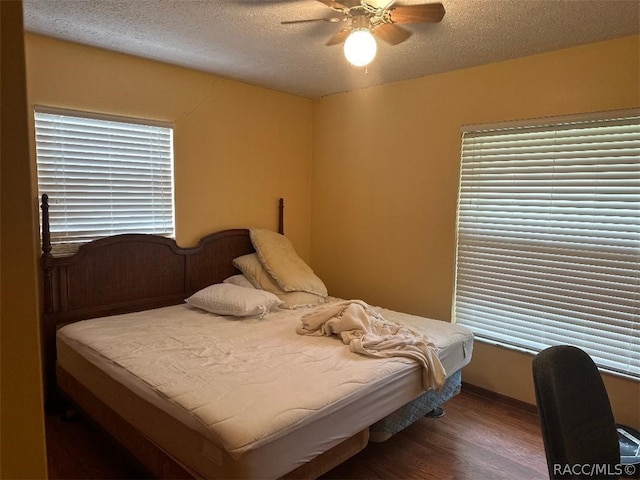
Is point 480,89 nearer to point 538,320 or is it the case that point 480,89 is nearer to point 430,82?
point 430,82

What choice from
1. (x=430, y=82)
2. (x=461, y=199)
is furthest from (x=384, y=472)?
(x=430, y=82)

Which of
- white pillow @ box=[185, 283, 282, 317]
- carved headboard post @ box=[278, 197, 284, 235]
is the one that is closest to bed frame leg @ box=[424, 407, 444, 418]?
white pillow @ box=[185, 283, 282, 317]

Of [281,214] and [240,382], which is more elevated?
[281,214]

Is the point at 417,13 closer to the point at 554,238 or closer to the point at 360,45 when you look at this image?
the point at 360,45

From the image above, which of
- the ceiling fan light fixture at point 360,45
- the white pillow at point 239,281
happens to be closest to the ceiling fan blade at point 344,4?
the ceiling fan light fixture at point 360,45

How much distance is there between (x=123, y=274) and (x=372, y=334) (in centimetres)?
194

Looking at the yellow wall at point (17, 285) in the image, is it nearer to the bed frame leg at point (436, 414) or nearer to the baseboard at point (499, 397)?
the bed frame leg at point (436, 414)

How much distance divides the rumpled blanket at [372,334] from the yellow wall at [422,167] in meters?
0.99

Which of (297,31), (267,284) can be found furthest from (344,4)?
(267,284)

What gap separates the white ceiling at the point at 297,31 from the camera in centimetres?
221

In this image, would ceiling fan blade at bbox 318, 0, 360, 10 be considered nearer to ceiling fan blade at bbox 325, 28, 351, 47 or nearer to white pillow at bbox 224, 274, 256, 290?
ceiling fan blade at bbox 325, 28, 351, 47

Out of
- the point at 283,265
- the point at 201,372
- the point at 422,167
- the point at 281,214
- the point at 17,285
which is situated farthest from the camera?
the point at 281,214

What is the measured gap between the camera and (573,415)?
1288mm

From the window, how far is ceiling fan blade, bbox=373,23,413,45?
6.33 ft
